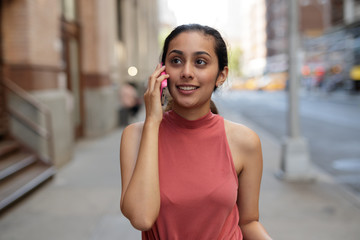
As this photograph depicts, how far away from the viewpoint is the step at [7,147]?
22.7ft

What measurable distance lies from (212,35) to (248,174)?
628mm

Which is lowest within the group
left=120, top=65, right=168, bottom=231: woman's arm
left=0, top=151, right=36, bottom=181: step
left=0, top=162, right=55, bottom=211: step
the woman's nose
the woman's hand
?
left=0, top=162, right=55, bottom=211: step

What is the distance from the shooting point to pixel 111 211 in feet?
19.0

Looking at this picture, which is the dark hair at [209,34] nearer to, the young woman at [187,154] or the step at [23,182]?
the young woman at [187,154]

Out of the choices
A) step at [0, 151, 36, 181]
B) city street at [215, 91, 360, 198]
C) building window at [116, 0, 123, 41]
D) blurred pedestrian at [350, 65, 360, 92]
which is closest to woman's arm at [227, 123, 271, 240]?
city street at [215, 91, 360, 198]

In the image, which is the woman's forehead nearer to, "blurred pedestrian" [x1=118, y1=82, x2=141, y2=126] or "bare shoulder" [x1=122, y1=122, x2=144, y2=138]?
"bare shoulder" [x1=122, y1=122, x2=144, y2=138]

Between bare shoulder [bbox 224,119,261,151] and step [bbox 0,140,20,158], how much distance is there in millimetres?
5940

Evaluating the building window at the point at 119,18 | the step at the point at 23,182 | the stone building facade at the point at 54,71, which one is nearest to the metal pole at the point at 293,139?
the stone building facade at the point at 54,71

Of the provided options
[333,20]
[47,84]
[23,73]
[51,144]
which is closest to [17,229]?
[51,144]

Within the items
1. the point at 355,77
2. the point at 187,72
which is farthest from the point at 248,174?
the point at 355,77

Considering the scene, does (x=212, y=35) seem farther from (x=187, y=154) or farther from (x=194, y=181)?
(x=194, y=181)

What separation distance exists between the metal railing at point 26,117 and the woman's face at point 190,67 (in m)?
6.19

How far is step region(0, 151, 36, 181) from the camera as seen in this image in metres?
6.53

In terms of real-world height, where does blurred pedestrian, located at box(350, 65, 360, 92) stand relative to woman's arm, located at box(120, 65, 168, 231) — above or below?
below
